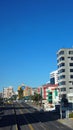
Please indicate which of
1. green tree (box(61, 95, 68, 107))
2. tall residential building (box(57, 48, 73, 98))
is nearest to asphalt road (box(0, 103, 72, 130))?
green tree (box(61, 95, 68, 107))

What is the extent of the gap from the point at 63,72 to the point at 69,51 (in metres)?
12.5

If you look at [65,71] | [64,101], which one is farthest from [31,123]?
[65,71]

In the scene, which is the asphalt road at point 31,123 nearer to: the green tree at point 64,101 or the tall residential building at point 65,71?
the green tree at point 64,101

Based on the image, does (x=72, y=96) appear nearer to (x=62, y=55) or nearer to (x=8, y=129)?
(x=62, y=55)

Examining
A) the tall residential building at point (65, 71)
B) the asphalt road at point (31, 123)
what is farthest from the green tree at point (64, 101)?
the asphalt road at point (31, 123)

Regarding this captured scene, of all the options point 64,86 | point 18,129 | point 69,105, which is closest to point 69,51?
point 64,86

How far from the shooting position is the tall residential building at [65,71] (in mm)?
178850

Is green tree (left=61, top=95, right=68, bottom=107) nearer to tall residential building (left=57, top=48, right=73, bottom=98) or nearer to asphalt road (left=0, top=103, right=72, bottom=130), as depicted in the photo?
tall residential building (left=57, top=48, right=73, bottom=98)

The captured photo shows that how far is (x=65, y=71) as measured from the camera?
180875 millimetres

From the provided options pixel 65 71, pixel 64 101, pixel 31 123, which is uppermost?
pixel 65 71

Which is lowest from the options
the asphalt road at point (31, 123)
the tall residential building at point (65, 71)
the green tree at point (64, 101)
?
the asphalt road at point (31, 123)

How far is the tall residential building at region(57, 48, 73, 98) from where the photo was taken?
178850 millimetres

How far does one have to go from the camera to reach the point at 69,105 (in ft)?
540

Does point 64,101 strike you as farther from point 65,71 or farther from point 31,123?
point 31,123
